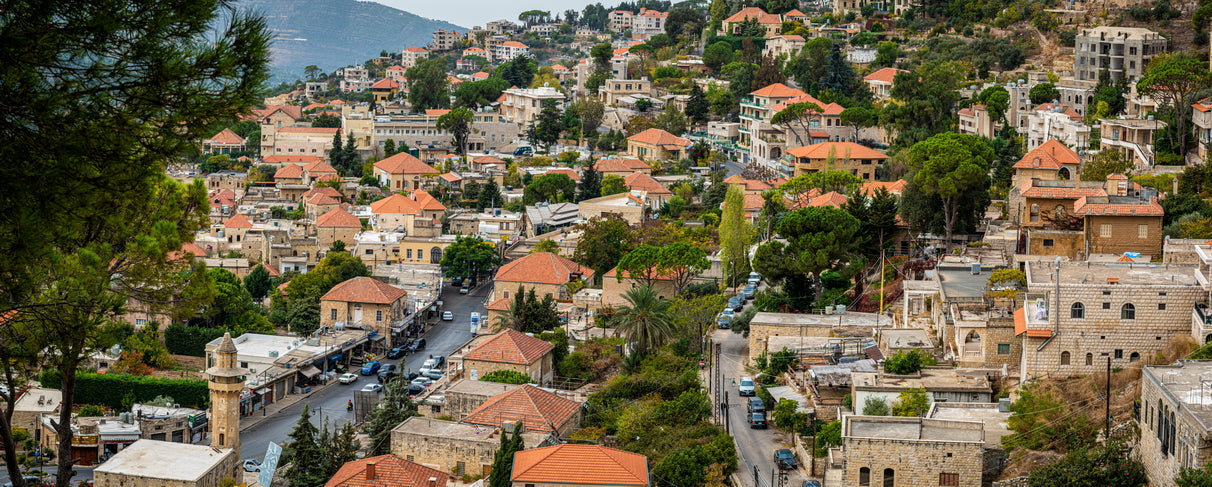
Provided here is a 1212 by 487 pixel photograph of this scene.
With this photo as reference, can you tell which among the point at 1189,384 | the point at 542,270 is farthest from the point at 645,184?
the point at 1189,384

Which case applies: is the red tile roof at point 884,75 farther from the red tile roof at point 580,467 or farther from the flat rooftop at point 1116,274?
the red tile roof at point 580,467

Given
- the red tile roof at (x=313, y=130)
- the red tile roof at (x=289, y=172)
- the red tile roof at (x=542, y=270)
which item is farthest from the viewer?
the red tile roof at (x=313, y=130)

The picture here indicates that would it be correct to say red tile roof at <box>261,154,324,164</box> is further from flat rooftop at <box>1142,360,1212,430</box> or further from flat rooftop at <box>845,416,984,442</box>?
flat rooftop at <box>1142,360,1212,430</box>

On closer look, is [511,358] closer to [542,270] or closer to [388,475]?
[388,475]

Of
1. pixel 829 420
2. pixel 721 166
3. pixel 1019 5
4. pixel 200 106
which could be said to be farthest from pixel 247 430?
pixel 1019 5

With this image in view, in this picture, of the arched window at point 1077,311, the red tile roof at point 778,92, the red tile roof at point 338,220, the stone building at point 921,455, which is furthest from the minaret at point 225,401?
the red tile roof at point 778,92

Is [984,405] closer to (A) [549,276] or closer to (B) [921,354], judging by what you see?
(B) [921,354]
